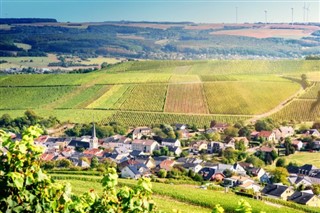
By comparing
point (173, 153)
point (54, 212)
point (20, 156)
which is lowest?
point (173, 153)

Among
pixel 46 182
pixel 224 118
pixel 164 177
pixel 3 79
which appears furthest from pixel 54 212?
pixel 3 79

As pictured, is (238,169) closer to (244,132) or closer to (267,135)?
(267,135)

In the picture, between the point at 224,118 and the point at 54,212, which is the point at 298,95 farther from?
the point at 54,212

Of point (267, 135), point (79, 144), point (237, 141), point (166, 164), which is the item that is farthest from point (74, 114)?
point (166, 164)

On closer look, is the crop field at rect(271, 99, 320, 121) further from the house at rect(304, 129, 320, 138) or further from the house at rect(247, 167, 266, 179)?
the house at rect(247, 167, 266, 179)

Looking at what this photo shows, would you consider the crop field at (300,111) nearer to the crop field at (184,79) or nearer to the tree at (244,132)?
the tree at (244,132)

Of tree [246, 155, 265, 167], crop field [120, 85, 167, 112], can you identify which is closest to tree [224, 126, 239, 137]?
tree [246, 155, 265, 167]
